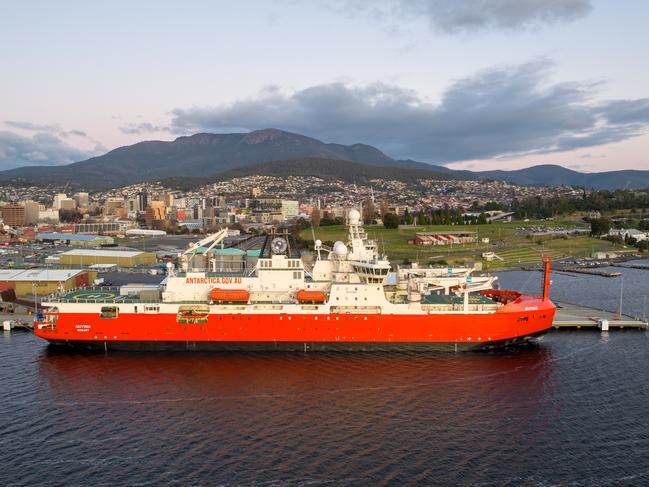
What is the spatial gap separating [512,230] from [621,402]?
7665cm

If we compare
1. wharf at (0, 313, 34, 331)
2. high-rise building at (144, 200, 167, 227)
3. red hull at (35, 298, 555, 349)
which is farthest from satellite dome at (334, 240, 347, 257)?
high-rise building at (144, 200, 167, 227)

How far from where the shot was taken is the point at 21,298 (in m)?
42.6

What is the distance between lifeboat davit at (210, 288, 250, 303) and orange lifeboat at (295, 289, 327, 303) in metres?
2.75

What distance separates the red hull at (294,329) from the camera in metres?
27.9

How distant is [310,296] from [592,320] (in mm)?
18795

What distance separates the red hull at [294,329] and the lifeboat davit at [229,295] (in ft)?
2.61

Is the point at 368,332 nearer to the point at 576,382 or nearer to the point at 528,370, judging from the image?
the point at 528,370

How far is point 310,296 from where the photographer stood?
27.7 m

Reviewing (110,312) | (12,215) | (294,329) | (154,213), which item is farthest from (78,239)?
(294,329)

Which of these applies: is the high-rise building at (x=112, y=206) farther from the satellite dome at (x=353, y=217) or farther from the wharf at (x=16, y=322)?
the satellite dome at (x=353, y=217)

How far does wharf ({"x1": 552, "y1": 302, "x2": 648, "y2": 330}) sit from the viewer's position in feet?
109

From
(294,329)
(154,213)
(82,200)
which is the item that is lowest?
(294,329)

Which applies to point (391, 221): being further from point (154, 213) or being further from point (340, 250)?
point (154, 213)

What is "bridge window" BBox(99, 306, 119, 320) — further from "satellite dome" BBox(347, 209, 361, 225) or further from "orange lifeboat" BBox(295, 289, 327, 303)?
"satellite dome" BBox(347, 209, 361, 225)
